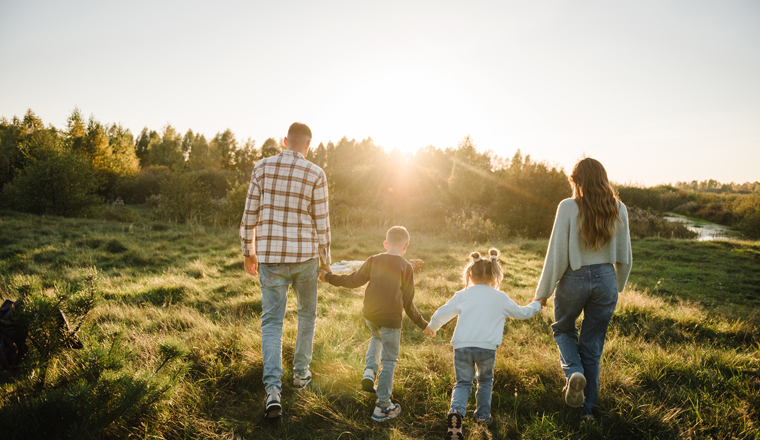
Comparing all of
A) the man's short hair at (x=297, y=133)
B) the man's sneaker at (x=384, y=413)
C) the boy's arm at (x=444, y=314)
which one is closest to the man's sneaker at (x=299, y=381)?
the man's sneaker at (x=384, y=413)

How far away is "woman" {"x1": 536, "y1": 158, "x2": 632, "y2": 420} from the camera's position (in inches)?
102

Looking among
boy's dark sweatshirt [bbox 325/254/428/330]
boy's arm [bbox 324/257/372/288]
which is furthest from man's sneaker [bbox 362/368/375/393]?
boy's arm [bbox 324/257/372/288]

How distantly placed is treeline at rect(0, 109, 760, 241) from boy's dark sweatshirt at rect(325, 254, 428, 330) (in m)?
12.2

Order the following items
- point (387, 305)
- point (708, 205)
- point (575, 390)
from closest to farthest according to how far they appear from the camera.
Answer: point (575, 390) → point (387, 305) → point (708, 205)

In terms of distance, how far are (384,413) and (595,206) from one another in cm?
228

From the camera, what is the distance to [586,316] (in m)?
2.69

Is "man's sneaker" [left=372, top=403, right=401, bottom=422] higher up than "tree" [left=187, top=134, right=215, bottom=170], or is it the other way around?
"tree" [left=187, top=134, right=215, bottom=170]

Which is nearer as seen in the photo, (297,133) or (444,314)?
(444,314)

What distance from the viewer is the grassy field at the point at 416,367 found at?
2.53m

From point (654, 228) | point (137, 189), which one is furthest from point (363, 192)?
point (654, 228)

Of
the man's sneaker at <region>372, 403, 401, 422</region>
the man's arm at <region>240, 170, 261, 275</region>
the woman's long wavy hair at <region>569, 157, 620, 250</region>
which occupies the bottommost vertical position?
the man's sneaker at <region>372, 403, 401, 422</region>

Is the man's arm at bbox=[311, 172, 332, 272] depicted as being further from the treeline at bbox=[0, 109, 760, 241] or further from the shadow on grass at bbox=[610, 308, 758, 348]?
the treeline at bbox=[0, 109, 760, 241]

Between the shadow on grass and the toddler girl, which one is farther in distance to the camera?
the shadow on grass

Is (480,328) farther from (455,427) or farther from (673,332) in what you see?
(673,332)
